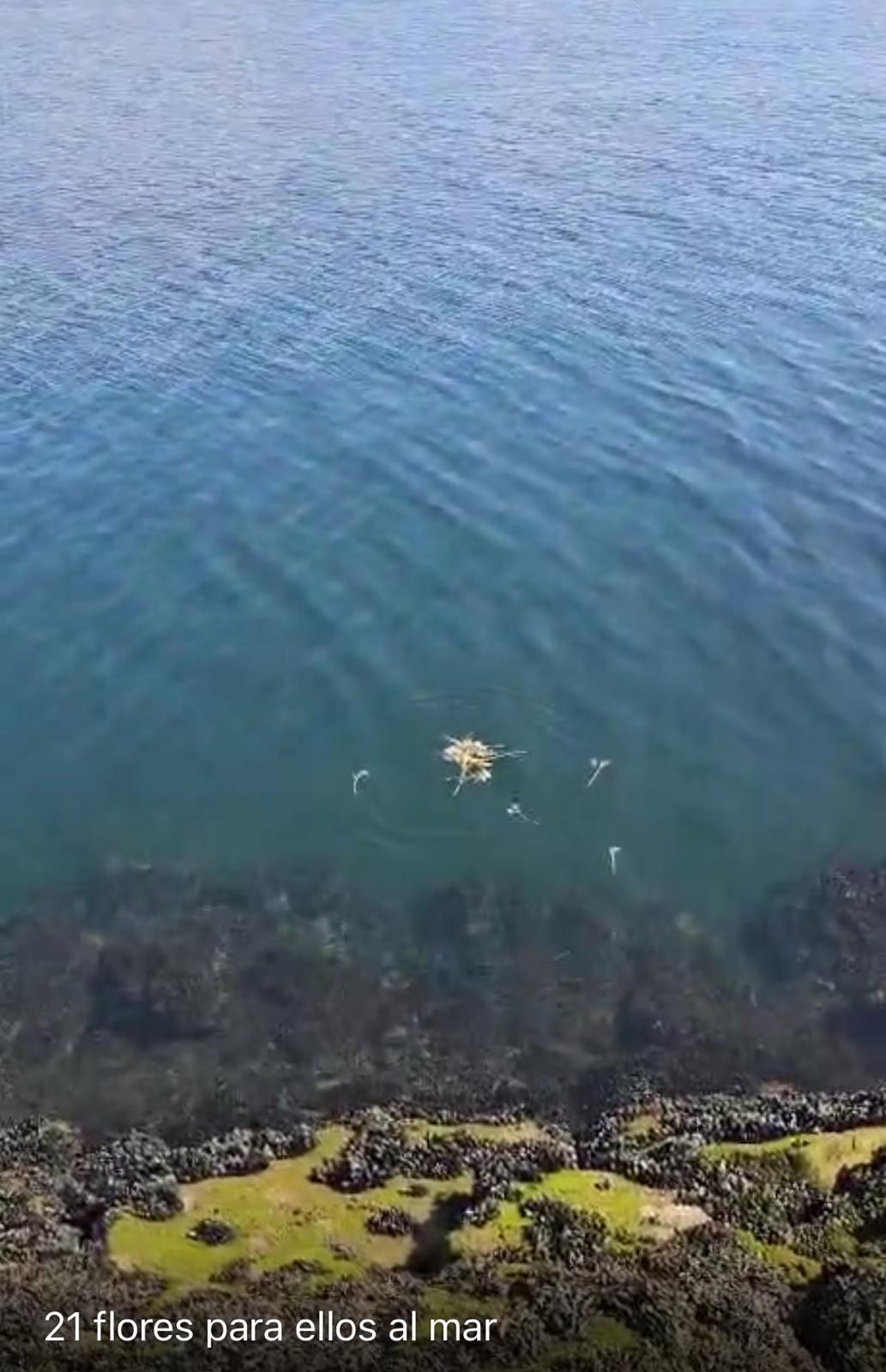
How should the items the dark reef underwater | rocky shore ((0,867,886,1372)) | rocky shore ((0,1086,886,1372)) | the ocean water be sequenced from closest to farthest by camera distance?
rocky shore ((0,1086,886,1372))
rocky shore ((0,867,886,1372))
the dark reef underwater
the ocean water

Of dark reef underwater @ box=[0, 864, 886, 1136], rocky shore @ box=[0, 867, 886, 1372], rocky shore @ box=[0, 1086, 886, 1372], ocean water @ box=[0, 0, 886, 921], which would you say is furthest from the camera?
ocean water @ box=[0, 0, 886, 921]

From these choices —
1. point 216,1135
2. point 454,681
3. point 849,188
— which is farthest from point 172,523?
point 849,188

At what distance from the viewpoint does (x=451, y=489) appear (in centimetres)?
4772

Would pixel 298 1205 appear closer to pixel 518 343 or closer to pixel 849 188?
pixel 518 343

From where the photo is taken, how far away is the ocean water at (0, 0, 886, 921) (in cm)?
3594

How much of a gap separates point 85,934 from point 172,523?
1742 centimetres

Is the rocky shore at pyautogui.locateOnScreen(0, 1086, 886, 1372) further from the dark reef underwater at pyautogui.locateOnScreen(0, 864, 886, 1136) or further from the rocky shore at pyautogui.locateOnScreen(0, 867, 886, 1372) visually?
the dark reef underwater at pyautogui.locateOnScreen(0, 864, 886, 1136)

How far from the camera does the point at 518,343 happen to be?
56219 millimetres

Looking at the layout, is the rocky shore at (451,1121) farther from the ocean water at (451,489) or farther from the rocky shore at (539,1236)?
the ocean water at (451,489)

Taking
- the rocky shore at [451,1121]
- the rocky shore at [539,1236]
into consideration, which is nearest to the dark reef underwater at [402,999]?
the rocky shore at [451,1121]

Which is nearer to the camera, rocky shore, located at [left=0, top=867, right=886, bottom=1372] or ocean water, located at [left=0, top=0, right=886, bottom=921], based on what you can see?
rocky shore, located at [left=0, top=867, right=886, bottom=1372]

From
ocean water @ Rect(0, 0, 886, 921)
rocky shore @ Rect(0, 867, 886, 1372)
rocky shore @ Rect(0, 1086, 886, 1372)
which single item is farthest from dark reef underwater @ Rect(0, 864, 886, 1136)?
ocean water @ Rect(0, 0, 886, 921)

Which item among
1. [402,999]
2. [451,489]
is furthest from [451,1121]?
[451,489]

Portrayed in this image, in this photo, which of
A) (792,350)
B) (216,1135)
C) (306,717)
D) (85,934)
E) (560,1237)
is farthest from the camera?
(792,350)
